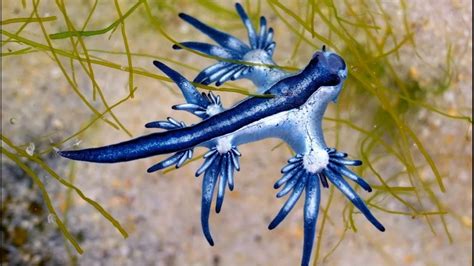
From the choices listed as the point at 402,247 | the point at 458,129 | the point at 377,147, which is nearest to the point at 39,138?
the point at 377,147

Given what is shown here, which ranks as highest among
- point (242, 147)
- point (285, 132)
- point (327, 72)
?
point (242, 147)

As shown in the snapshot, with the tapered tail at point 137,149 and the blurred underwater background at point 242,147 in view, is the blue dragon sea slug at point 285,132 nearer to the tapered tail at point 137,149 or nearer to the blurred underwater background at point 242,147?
the tapered tail at point 137,149

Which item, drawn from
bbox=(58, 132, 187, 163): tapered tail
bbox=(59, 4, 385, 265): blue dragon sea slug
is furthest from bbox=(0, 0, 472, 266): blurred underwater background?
bbox=(58, 132, 187, 163): tapered tail

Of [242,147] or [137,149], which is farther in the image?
[242,147]

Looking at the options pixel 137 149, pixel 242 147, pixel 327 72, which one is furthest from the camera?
pixel 242 147

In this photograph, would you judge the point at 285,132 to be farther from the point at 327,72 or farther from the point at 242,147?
the point at 242,147

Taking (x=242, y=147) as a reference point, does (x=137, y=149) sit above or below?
below

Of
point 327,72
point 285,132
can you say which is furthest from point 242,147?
point 327,72

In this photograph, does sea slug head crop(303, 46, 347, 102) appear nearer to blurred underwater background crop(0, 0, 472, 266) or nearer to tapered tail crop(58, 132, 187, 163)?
tapered tail crop(58, 132, 187, 163)

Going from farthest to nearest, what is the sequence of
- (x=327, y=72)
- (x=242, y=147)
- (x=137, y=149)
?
1. (x=242, y=147)
2. (x=327, y=72)
3. (x=137, y=149)

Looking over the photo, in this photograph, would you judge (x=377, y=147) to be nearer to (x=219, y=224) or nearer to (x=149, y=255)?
(x=219, y=224)

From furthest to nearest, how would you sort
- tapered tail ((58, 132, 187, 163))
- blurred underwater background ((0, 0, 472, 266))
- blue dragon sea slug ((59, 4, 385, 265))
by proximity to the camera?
blurred underwater background ((0, 0, 472, 266)) < blue dragon sea slug ((59, 4, 385, 265)) < tapered tail ((58, 132, 187, 163))
